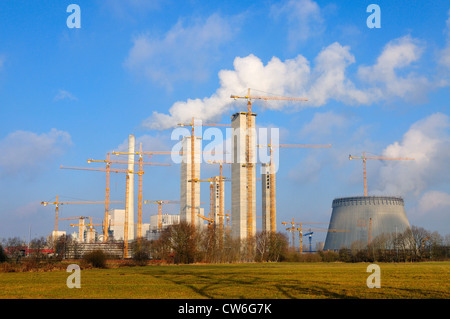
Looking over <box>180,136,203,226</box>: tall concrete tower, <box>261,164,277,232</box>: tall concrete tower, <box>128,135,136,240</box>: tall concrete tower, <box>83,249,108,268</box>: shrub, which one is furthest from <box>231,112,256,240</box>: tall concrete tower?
<box>83,249,108,268</box>: shrub

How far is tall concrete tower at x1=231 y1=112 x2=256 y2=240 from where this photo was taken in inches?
4365

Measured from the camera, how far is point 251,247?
331 feet

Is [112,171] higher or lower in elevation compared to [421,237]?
higher

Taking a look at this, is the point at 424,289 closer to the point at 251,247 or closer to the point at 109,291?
the point at 109,291

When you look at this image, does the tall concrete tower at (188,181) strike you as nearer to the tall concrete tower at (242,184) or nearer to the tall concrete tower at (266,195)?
the tall concrete tower at (266,195)

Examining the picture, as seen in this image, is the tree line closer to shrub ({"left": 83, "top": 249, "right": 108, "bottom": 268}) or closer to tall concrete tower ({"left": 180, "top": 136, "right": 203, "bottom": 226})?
shrub ({"left": 83, "top": 249, "right": 108, "bottom": 268})

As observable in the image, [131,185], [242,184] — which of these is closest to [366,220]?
[242,184]

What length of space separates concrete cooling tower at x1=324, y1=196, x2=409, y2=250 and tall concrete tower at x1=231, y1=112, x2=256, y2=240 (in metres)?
18.2

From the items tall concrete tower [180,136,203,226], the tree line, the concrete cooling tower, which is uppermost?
tall concrete tower [180,136,203,226]

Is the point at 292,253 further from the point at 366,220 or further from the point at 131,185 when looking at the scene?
the point at 131,185

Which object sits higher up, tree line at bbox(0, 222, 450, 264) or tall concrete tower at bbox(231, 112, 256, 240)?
tall concrete tower at bbox(231, 112, 256, 240)

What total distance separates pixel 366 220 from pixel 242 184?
27.9 metres
